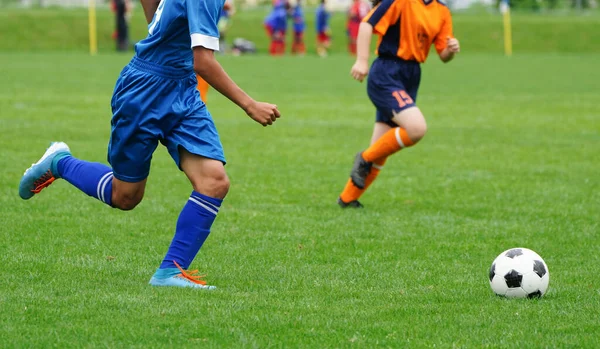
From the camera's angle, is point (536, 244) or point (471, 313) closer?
point (471, 313)

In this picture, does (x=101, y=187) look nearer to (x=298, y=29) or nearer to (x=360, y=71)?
(x=360, y=71)

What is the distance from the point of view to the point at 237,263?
5.94 metres

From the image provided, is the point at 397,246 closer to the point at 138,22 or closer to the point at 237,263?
the point at 237,263

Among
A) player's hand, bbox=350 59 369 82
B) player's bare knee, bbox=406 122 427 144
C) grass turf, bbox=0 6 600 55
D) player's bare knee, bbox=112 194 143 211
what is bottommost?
grass turf, bbox=0 6 600 55

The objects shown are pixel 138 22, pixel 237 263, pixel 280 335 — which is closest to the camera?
pixel 280 335

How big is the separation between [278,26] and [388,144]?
26.4 metres

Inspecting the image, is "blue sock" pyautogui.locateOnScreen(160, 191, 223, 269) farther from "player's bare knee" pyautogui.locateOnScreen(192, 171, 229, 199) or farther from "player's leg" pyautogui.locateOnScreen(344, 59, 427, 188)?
"player's leg" pyautogui.locateOnScreen(344, 59, 427, 188)

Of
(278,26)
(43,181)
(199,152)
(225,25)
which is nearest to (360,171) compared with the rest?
(43,181)

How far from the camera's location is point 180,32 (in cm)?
500

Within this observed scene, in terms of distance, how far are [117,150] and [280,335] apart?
148 centimetres

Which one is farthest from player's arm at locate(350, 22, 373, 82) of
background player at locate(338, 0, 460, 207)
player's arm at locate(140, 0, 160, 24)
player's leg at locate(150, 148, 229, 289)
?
player's leg at locate(150, 148, 229, 289)

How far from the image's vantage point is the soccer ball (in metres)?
5.06

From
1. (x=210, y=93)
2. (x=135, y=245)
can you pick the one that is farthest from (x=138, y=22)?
(x=135, y=245)

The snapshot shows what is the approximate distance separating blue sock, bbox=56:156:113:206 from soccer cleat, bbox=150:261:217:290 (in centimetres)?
60
